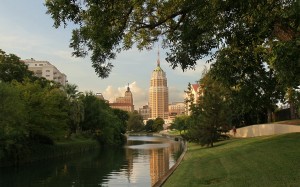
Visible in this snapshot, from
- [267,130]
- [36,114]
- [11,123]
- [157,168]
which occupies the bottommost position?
[157,168]

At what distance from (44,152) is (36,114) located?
19.4 feet

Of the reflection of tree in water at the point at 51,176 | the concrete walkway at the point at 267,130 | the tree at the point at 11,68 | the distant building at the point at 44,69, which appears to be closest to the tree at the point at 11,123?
the reflection of tree in water at the point at 51,176

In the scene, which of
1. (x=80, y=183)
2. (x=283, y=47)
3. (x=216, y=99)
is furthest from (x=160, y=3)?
(x=216, y=99)

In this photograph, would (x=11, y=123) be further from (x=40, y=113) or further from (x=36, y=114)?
(x=40, y=113)

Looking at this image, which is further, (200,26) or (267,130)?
(267,130)

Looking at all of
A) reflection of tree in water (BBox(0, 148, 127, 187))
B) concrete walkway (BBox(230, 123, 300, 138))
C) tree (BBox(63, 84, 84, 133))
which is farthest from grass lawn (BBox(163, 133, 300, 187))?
tree (BBox(63, 84, 84, 133))

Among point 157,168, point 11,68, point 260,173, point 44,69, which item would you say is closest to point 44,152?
point 157,168

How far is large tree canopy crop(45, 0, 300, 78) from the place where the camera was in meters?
10.4

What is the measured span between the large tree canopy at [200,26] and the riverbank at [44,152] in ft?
111

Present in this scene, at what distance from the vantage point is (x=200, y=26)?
10688mm

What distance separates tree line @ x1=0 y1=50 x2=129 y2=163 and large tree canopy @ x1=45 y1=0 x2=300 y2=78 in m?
29.8

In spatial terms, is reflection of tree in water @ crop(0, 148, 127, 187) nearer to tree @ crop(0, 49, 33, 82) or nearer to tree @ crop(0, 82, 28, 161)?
tree @ crop(0, 82, 28, 161)

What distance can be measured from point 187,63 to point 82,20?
11.7 feet

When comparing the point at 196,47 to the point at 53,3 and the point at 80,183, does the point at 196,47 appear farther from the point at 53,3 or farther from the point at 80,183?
the point at 80,183
